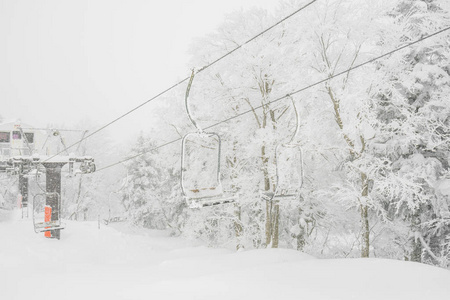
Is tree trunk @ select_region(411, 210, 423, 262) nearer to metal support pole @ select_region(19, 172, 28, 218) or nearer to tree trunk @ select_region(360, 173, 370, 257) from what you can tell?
tree trunk @ select_region(360, 173, 370, 257)

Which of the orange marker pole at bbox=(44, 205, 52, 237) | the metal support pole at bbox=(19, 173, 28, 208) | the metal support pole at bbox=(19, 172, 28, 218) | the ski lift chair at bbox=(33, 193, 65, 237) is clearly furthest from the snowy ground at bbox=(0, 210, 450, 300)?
the metal support pole at bbox=(19, 173, 28, 208)

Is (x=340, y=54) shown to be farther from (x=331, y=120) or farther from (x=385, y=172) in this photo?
(x=385, y=172)

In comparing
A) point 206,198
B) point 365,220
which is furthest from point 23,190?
point 206,198

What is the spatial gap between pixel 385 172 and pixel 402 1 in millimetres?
6345

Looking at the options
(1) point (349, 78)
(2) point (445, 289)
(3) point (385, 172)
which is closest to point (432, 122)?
(3) point (385, 172)

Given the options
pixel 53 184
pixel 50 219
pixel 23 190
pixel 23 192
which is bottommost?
pixel 50 219

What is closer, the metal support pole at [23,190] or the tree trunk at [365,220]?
the tree trunk at [365,220]

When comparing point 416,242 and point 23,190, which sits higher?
point 23,190

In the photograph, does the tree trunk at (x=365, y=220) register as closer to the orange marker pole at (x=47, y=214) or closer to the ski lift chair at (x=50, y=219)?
the ski lift chair at (x=50, y=219)

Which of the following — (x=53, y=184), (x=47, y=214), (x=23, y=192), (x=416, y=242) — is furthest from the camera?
(x=23, y=192)

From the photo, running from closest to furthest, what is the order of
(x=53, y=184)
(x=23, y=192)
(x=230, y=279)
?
(x=230, y=279), (x=53, y=184), (x=23, y=192)

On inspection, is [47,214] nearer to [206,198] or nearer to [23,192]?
[23,192]

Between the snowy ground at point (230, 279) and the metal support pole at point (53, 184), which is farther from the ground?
the metal support pole at point (53, 184)

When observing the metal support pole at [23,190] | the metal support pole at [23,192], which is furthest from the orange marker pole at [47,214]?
the metal support pole at [23,190]
